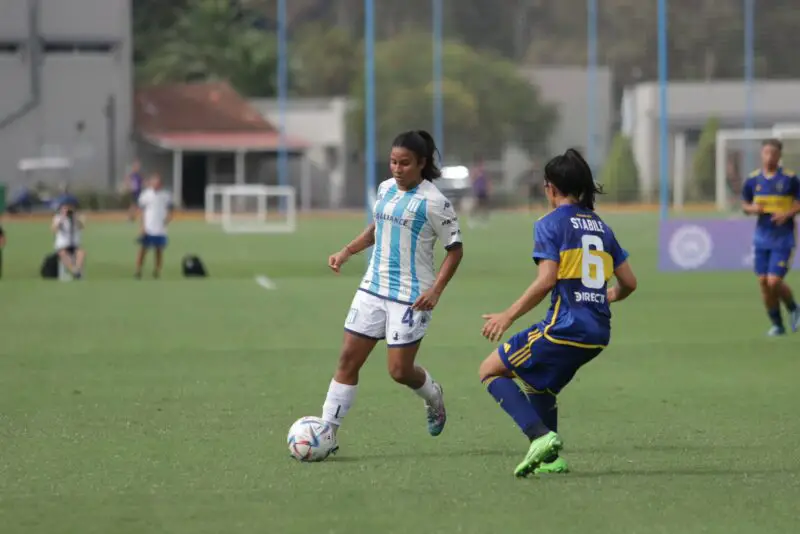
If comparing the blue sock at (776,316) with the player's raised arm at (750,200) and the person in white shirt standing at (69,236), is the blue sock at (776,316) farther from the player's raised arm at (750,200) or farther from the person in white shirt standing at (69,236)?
the person in white shirt standing at (69,236)

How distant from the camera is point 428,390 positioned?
33.1 ft

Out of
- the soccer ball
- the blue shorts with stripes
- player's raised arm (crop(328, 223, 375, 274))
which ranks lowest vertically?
the soccer ball

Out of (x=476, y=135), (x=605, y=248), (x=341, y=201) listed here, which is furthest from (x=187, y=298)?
(x=476, y=135)

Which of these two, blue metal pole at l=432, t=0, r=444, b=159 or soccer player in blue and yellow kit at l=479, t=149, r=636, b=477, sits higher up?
blue metal pole at l=432, t=0, r=444, b=159

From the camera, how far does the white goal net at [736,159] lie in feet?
161

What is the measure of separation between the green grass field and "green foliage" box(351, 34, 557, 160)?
60.0 metres

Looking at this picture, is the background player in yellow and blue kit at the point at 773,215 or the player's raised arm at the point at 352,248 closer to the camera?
the player's raised arm at the point at 352,248

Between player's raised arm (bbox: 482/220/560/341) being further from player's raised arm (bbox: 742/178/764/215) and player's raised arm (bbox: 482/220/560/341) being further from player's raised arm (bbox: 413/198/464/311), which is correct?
player's raised arm (bbox: 742/178/764/215)

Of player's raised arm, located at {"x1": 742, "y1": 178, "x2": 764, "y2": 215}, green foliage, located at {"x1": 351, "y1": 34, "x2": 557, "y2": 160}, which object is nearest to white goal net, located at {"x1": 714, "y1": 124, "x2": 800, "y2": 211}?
green foliage, located at {"x1": 351, "y1": 34, "x2": 557, "y2": 160}

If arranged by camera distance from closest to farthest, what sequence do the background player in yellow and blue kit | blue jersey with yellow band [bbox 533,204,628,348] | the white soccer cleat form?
blue jersey with yellow band [bbox 533,204,628,348]
the white soccer cleat
the background player in yellow and blue kit

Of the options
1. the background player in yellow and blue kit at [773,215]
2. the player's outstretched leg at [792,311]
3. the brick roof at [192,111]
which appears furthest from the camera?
the brick roof at [192,111]

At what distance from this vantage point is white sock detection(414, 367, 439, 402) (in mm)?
10031

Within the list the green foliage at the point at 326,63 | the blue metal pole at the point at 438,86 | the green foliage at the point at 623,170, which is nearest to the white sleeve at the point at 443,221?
the blue metal pole at the point at 438,86

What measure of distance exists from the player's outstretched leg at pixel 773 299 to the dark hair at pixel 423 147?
819cm
